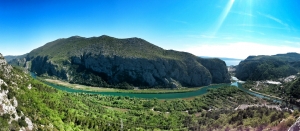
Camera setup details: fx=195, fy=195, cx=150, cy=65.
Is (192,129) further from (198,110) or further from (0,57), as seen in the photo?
(0,57)

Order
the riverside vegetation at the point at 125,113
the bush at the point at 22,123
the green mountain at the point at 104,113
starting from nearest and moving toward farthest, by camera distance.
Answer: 1. the bush at the point at 22,123
2. the green mountain at the point at 104,113
3. the riverside vegetation at the point at 125,113

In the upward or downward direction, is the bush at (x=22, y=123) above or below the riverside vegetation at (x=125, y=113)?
above

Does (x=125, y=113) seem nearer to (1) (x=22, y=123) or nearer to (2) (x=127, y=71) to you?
(1) (x=22, y=123)

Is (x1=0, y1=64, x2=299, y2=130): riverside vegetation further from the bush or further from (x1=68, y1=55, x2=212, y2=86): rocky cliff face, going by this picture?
(x1=68, y1=55, x2=212, y2=86): rocky cliff face

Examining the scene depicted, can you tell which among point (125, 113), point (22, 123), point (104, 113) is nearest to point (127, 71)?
point (125, 113)

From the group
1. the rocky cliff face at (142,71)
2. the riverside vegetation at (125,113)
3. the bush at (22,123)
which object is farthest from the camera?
the rocky cliff face at (142,71)

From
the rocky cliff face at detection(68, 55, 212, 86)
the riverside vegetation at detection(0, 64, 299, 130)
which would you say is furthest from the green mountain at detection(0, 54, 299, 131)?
the rocky cliff face at detection(68, 55, 212, 86)

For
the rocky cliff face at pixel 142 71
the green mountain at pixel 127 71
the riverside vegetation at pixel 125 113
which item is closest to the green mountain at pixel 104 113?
the riverside vegetation at pixel 125 113

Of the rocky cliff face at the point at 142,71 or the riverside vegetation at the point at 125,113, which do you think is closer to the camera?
the riverside vegetation at the point at 125,113

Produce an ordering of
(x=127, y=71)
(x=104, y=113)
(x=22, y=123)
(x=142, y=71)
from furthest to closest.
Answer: (x=142, y=71)
(x=127, y=71)
(x=104, y=113)
(x=22, y=123)

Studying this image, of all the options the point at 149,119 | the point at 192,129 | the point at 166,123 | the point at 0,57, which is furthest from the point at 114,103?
the point at 0,57

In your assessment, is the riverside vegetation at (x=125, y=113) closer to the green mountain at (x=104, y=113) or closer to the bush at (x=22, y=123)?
the green mountain at (x=104, y=113)
